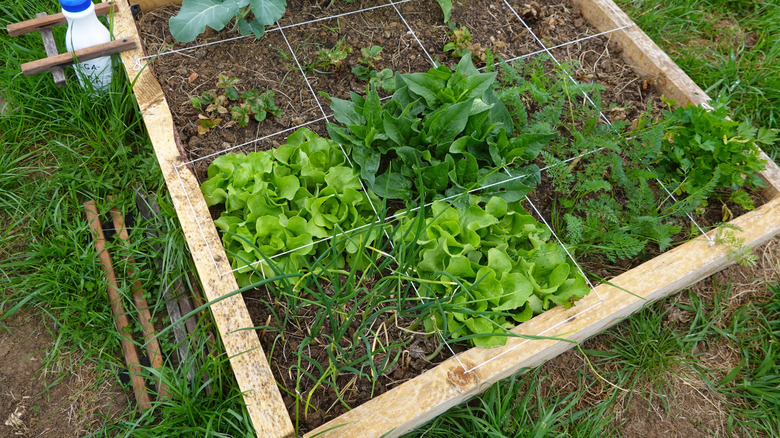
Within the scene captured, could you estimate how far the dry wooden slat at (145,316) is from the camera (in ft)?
6.43

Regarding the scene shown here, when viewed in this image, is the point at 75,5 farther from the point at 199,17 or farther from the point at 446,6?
the point at 446,6

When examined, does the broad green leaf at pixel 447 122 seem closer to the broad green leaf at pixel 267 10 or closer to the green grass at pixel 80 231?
the broad green leaf at pixel 267 10

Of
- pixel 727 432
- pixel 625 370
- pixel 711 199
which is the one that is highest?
pixel 711 199

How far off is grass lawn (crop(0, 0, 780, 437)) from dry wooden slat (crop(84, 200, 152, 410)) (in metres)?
0.03

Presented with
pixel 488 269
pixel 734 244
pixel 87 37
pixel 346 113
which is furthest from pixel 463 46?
pixel 87 37

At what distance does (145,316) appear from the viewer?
2.07 metres

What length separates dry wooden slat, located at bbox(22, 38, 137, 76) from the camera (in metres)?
2.21

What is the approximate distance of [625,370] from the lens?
2.17 meters

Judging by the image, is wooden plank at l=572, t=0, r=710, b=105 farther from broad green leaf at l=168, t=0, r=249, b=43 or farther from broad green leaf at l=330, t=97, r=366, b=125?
broad green leaf at l=168, t=0, r=249, b=43

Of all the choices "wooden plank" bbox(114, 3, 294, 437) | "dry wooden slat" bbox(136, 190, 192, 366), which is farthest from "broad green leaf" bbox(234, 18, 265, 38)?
"dry wooden slat" bbox(136, 190, 192, 366)

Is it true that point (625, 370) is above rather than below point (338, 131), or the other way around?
below

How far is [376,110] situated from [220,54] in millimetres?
884

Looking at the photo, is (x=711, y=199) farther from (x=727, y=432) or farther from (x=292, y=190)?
(x=292, y=190)

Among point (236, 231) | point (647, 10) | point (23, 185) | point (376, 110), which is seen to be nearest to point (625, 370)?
point (376, 110)
